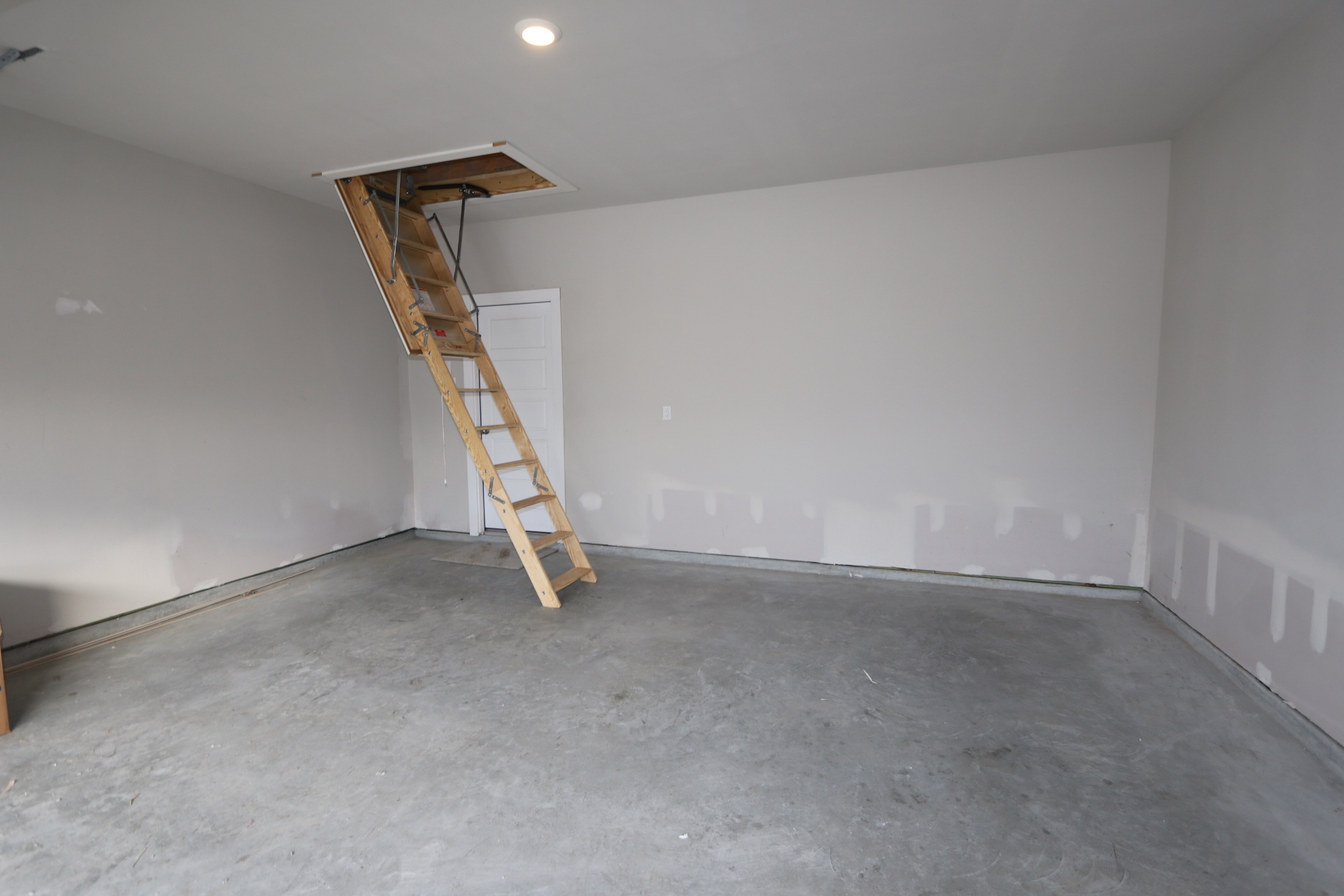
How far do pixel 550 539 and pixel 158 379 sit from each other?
2.39 metres

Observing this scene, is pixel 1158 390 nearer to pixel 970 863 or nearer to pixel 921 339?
pixel 921 339

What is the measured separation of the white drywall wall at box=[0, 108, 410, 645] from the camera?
10.3ft

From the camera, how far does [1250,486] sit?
2.77 m

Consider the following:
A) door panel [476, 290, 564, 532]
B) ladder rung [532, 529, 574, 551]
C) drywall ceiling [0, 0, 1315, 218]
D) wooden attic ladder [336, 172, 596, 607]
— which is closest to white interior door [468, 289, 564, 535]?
Result: door panel [476, 290, 564, 532]

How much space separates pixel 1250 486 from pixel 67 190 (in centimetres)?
574

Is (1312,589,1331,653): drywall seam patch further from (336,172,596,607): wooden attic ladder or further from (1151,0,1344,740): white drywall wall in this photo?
→ (336,172,596,607): wooden attic ladder

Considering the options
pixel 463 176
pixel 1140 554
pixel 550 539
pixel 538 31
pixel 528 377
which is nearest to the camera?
pixel 538 31

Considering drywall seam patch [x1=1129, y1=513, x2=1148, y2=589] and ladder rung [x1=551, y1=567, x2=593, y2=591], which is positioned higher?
drywall seam patch [x1=1129, y1=513, x2=1148, y2=589]

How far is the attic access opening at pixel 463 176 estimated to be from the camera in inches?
144

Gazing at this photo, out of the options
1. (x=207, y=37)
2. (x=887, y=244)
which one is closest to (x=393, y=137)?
(x=207, y=37)

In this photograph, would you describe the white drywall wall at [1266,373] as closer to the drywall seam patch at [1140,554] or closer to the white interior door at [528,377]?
the drywall seam patch at [1140,554]

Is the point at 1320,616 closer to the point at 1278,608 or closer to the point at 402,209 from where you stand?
the point at 1278,608

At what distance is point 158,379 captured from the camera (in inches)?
144

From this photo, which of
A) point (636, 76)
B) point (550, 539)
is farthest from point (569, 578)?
point (636, 76)
